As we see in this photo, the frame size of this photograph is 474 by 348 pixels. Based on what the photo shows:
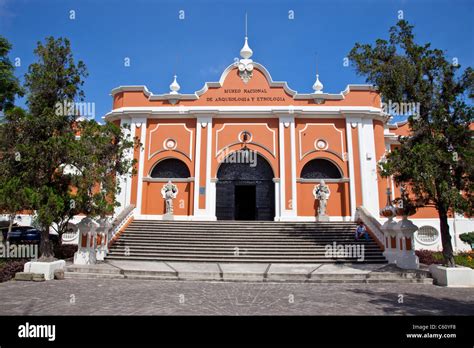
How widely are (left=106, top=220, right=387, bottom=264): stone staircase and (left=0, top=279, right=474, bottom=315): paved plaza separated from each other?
302 cm

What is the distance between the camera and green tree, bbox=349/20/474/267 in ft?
29.5

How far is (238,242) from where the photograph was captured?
13227 mm

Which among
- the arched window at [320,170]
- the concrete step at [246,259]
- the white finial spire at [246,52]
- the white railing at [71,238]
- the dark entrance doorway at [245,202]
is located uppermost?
the white finial spire at [246,52]

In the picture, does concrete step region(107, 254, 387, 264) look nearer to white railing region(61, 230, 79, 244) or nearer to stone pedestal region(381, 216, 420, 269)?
stone pedestal region(381, 216, 420, 269)

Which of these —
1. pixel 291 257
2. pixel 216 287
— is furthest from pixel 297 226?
pixel 216 287

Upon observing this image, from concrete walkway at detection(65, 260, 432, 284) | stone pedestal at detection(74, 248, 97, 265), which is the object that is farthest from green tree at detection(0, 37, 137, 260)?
concrete walkway at detection(65, 260, 432, 284)

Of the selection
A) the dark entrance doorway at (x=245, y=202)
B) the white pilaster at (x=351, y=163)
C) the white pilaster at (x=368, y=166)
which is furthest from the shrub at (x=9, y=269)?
the white pilaster at (x=368, y=166)

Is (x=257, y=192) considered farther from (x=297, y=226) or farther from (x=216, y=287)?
(x=216, y=287)

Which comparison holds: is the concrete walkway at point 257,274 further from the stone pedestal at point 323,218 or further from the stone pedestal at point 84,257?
the stone pedestal at point 323,218

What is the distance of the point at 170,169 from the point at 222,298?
12125 mm

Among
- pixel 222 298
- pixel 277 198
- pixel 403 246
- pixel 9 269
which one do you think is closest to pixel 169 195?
pixel 277 198

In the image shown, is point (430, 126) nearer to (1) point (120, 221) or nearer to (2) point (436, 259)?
(2) point (436, 259)

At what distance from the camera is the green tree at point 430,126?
9.00m

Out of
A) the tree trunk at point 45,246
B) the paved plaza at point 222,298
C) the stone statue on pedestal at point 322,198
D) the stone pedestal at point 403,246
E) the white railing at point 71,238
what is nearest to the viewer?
the paved plaza at point 222,298
